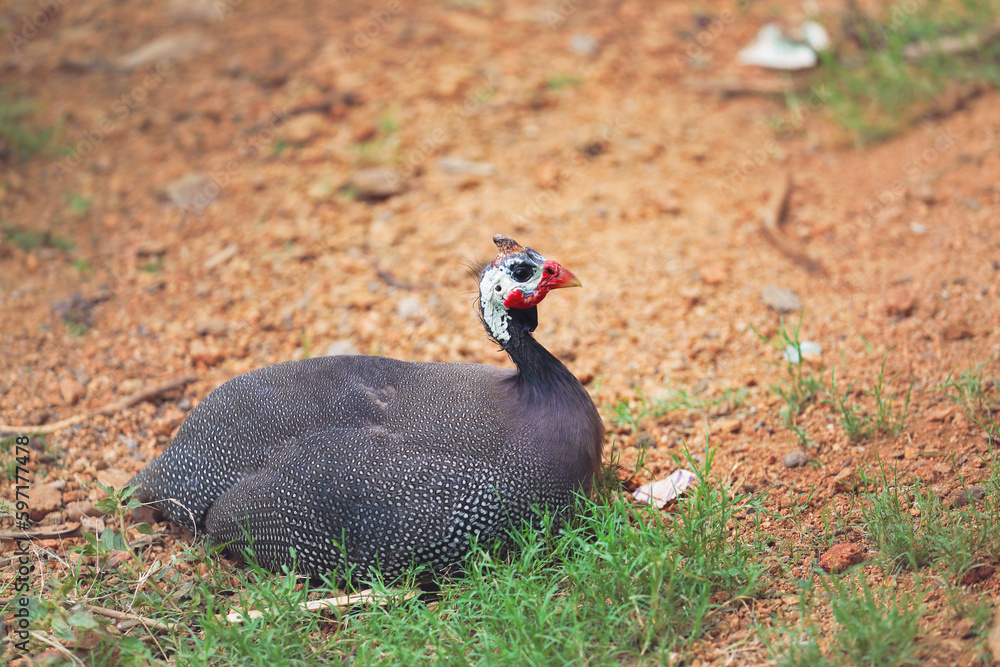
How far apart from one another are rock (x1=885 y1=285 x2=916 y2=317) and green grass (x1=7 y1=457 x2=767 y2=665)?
1735mm

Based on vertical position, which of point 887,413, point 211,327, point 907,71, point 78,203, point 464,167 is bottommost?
point 211,327

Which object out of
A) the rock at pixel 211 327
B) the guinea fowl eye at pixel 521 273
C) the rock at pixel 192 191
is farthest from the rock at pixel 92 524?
the rock at pixel 192 191

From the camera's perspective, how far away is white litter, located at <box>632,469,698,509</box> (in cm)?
338

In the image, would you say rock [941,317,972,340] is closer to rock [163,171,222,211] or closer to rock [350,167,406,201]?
rock [350,167,406,201]

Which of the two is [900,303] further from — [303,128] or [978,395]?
[303,128]

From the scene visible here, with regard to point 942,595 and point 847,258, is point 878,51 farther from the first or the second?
point 942,595

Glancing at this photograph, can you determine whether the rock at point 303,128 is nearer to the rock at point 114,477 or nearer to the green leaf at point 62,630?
the rock at point 114,477

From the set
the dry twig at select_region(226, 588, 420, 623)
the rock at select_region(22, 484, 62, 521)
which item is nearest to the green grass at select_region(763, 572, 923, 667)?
the dry twig at select_region(226, 588, 420, 623)

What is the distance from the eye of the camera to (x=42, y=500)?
3633 millimetres

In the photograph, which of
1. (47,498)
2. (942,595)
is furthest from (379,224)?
(942,595)

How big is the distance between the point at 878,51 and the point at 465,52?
3139 mm

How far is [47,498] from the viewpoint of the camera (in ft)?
12.0

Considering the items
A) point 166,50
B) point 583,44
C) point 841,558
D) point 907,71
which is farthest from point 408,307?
point 907,71

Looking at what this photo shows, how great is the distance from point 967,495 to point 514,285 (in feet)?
5.92
